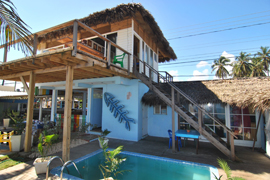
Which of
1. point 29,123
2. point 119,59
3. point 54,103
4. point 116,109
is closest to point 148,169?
point 116,109

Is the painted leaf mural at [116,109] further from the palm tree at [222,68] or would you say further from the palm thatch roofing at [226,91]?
the palm tree at [222,68]

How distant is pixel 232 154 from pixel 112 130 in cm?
531

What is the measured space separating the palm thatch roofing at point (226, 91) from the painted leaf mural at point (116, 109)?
125cm

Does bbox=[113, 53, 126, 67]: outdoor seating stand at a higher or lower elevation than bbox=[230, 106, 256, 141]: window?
higher

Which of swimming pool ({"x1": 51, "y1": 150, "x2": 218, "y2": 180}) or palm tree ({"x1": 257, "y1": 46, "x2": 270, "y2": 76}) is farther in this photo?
palm tree ({"x1": 257, "y1": 46, "x2": 270, "y2": 76})

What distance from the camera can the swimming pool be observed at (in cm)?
380

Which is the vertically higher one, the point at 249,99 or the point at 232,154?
the point at 249,99

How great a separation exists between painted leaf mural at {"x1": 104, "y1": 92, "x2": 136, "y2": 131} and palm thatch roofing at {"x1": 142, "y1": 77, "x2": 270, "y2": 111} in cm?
125

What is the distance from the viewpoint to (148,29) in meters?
8.35

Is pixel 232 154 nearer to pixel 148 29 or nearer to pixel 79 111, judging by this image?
pixel 148 29

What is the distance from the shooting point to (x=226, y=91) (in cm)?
709

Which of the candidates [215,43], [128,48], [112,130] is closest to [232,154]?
[112,130]

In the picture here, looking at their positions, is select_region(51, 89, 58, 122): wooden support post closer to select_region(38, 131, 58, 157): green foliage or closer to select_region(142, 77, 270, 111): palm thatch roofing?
select_region(142, 77, 270, 111): palm thatch roofing

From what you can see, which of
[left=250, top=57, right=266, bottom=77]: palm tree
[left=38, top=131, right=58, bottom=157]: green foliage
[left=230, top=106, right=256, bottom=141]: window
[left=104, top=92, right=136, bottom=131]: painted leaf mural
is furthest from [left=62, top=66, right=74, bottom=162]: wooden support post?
[left=250, top=57, right=266, bottom=77]: palm tree
